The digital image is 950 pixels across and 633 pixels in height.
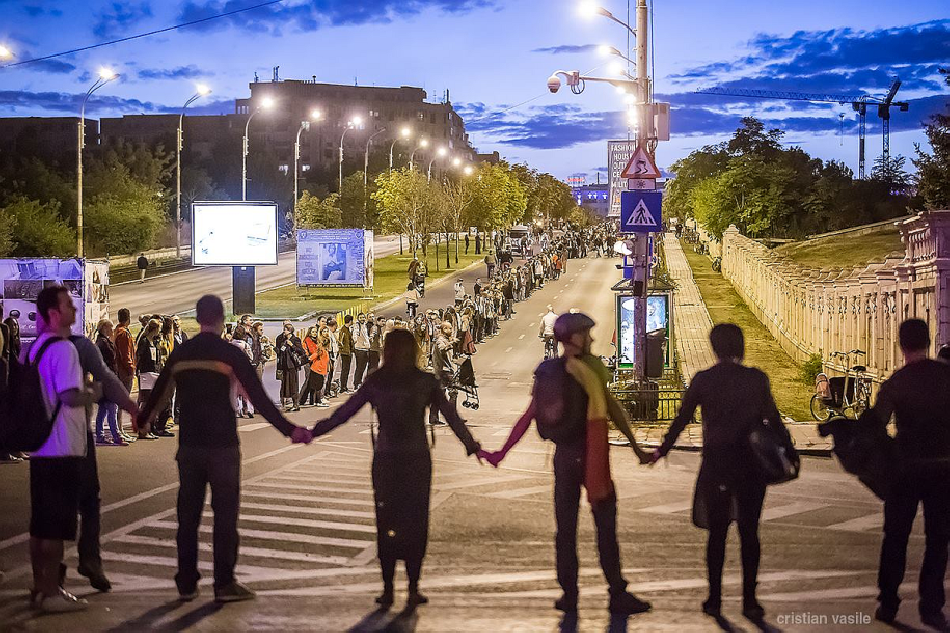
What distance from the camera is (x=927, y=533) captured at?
750 cm

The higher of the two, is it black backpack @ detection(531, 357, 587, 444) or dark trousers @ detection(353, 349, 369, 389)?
black backpack @ detection(531, 357, 587, 444)

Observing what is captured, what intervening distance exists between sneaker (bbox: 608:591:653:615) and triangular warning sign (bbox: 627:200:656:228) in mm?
13605

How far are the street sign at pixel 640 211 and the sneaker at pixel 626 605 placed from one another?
44.4 feet

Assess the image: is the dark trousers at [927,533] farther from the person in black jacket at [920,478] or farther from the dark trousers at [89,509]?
the dark trousers at [89,509]

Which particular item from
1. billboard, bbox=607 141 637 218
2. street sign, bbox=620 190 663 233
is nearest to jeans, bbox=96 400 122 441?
street sign, bbox=620 190 663 233

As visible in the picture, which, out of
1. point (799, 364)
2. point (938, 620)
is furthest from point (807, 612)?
point (799, 364)

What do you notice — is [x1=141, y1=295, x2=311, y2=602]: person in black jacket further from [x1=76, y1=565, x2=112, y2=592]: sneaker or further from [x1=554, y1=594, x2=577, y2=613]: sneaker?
[x1=554, y1=594, x2=577, y2=613]: sneaker

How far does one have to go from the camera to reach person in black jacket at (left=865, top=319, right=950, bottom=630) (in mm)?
7367

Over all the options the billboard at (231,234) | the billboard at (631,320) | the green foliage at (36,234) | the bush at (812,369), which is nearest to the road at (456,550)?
the billboard at (631,320)

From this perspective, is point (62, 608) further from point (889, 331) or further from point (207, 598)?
point (889, 331)

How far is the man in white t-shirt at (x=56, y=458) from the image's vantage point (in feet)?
24.7

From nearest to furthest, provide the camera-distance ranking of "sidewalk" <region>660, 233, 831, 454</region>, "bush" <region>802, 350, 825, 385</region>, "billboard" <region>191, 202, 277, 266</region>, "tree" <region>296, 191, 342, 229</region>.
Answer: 1. "sidewalk" <region>660, 233, 831, 454</region>
2. "bush" <region>802, 350, 825, 385</region>
3. "billboard" <region>191, 202, 277, 266</region>
4. "tree" <region>296, 191, 342, 229</region>

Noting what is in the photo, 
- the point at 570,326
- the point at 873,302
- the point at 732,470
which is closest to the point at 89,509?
the point at 570,326

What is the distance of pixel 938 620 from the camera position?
7.31 metres
